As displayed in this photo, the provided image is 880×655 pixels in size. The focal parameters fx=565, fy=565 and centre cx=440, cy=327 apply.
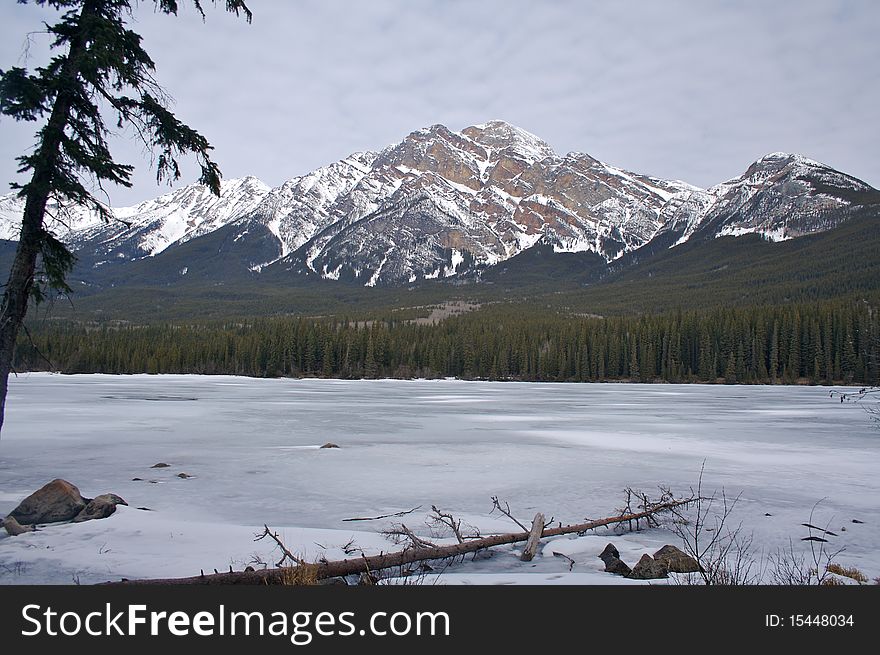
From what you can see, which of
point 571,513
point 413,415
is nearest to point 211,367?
point 413,415

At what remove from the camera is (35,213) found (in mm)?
8797

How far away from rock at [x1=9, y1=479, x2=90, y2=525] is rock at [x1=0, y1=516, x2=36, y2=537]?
44 cm

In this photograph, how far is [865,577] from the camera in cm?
712

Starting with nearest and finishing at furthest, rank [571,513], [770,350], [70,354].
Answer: [571,513] < [770,350] < [70,354]

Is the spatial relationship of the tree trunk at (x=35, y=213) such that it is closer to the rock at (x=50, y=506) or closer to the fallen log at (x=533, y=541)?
the rock at (x=50, y=506)

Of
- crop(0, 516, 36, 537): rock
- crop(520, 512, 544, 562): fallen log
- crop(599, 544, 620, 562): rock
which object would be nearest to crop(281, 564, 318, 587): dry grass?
crop(520, 512, 544, 562): fallen log

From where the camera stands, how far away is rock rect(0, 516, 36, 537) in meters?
8.64

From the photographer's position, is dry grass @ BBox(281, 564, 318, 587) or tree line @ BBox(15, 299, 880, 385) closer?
dry grass @ BBox(281, 564, 318, 587)

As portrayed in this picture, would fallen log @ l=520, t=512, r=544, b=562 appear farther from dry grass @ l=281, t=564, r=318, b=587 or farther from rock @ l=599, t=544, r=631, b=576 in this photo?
dry grass @ l=281, t=564, r=318, b=587

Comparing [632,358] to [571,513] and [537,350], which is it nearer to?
[537,350]

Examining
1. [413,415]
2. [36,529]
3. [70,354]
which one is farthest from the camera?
[70,354]

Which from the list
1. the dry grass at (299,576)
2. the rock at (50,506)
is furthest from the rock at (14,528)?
the dry grass at (299,576)

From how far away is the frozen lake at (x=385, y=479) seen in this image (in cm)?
808

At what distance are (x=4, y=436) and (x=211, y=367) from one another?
316 feet
